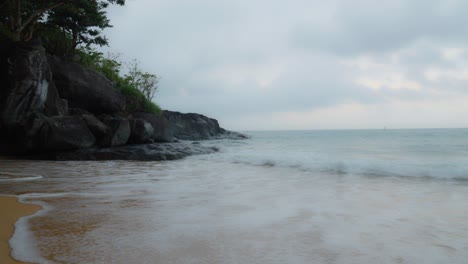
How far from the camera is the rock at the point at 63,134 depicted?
11336 mm

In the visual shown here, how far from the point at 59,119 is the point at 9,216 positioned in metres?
9.50

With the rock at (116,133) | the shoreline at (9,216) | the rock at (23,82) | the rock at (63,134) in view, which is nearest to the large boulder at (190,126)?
the rock at (116,133)

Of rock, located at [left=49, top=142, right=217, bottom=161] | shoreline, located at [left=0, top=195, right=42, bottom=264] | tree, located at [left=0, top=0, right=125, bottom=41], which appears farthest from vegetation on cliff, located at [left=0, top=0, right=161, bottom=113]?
shoreline, located at [left=0, top=195, right=42, bottom=264]

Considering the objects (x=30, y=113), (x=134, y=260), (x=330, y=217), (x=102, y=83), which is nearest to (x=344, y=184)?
(x=330, y=217)

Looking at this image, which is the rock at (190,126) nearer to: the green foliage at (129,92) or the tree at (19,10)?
the green foliage at (129,92)

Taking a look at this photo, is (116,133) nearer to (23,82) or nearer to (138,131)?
(138,131)

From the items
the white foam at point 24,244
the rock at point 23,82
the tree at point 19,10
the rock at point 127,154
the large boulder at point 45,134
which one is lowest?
the rock at point 127,154

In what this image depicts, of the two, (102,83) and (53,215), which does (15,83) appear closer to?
(102,83)

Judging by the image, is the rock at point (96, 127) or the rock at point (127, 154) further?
the rock at point (96, 127)

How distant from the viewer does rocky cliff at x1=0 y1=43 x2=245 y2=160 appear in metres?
11.1

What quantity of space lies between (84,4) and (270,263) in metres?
13.3

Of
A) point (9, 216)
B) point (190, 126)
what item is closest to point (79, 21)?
point (9, 216)

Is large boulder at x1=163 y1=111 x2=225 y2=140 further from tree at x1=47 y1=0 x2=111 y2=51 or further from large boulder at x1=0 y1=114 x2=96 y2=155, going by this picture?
large boulder at x1=0 y1=114 x2=96 y2=155

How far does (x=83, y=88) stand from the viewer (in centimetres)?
1441
